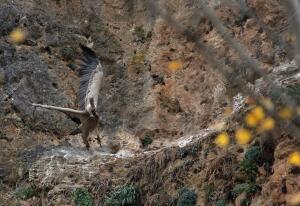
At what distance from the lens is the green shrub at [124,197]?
40.0ft

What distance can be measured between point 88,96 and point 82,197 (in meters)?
2.38

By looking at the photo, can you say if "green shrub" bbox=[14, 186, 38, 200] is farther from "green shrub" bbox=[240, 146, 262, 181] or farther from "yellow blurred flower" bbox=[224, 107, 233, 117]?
"green shrub" bbox=[240, 146, 262, 181]

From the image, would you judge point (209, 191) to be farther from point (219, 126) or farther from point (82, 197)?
point (82, 197)

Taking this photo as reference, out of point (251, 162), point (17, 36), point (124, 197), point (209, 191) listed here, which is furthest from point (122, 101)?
point (251, 162)

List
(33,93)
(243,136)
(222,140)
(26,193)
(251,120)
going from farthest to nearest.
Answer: (33,93) → (26,193) → (222,140) → (251,120) → (243,136)

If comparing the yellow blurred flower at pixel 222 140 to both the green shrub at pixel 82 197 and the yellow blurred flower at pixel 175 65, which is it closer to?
the green shrub at pixel 82 197

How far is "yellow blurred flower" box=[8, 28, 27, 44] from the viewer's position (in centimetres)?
1670

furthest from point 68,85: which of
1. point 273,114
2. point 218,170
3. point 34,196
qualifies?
point 273,114

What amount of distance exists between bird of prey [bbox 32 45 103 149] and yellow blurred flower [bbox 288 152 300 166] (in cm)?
557

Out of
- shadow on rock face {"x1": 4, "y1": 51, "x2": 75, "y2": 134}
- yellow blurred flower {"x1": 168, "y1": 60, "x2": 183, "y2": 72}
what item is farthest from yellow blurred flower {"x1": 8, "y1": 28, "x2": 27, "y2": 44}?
yellow blurred flower {"x1": 168, "y1": 60, "x2": 183, "y2": 72}

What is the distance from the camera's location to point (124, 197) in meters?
12.3

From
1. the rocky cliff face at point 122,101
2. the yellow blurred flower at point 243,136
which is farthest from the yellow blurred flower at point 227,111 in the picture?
the yellow blurred flower at point 243,136

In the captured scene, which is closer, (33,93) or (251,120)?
(251,120)

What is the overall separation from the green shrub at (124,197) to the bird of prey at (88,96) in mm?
2039
